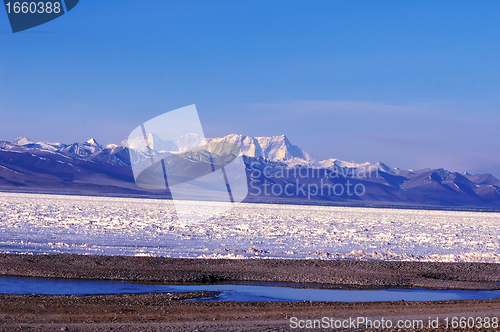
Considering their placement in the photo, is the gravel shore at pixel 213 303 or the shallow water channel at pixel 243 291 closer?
the gravel shore at pixel 213 303

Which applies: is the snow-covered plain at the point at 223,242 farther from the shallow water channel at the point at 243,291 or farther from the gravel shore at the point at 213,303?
the shallow water channel at the point at 243,291

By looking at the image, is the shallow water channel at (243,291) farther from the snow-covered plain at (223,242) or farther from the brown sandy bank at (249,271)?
the snow-covered plain at (223,242)

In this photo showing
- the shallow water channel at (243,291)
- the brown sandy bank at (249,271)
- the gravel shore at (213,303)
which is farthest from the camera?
the brown sandy bank at (249,271)

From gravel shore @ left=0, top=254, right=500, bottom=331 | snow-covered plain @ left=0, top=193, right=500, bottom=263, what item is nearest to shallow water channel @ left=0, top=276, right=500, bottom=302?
gravel shore @ left=0, top=254, right=500, bottom=331

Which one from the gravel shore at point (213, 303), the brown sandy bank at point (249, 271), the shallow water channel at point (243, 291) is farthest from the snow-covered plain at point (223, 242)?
the shallow water channel at point (243, 291)

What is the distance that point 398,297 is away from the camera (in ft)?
37.7

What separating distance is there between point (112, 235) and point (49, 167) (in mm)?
177099

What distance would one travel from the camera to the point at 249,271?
13523 millimetres

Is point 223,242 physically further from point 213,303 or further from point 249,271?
point 213,303

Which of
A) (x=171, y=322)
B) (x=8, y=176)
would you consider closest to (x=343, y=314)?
(x=171, y=322)

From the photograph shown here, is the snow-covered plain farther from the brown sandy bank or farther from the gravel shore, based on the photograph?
the gravel shore

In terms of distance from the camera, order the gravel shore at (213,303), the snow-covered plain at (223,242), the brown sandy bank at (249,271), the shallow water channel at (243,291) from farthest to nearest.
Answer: the snow-covered plain at (223,242), the brown sandy bank at (249,271), the shallow water channel at (243,291), the gravel shore at (213,303)

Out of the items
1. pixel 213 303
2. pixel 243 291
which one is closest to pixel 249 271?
pixel 243 291

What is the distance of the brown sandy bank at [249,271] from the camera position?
41.0ft
